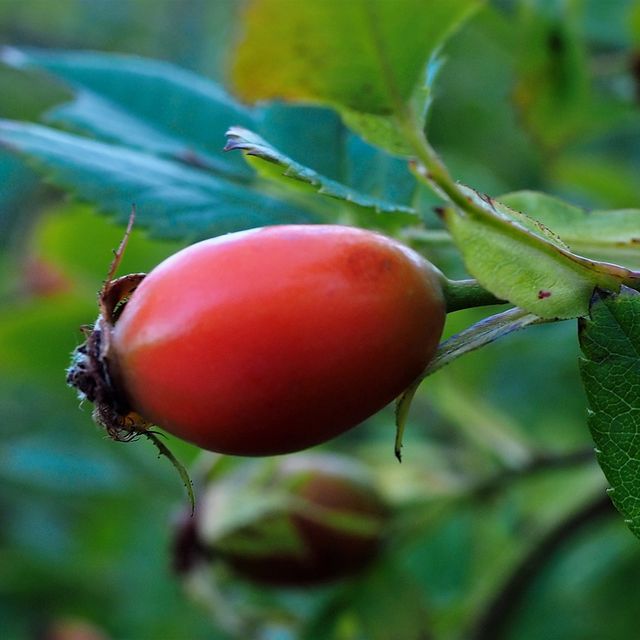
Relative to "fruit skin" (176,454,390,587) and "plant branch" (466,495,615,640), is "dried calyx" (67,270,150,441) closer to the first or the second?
"fruit skin" (176,454,390,587)

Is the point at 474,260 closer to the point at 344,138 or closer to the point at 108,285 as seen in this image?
the point at 108,285

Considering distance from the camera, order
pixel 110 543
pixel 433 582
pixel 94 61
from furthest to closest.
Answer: pixel 110 543 < pixel 433 582 < pixel 94 61

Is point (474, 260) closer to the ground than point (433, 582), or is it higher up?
higher up

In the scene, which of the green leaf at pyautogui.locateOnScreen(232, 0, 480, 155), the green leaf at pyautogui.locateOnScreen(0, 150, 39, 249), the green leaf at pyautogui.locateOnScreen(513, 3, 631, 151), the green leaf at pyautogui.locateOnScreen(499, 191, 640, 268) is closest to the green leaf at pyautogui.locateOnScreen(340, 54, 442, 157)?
the green leaf at pyautogui.locateOnScreen(232, 0, 480, 155)

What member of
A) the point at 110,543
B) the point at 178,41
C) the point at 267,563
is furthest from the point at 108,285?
the point at 178,41

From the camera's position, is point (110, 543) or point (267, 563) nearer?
point (267, 563)

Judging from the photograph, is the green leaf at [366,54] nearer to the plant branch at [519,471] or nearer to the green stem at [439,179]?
the green stem at [439,179]

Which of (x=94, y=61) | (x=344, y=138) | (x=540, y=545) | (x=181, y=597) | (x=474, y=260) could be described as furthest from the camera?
(x=181, y=597)
